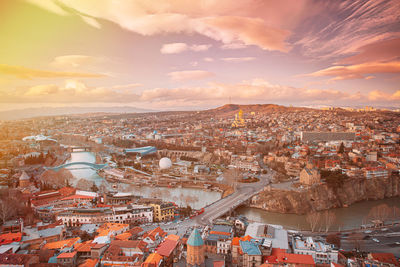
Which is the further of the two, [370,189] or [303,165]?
[303,165]

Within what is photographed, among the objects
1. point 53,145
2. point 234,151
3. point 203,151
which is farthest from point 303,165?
point 53,145

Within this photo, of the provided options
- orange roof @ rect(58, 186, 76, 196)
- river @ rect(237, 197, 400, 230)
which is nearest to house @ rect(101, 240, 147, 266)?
river @ rect(237, 197, 400, 230)

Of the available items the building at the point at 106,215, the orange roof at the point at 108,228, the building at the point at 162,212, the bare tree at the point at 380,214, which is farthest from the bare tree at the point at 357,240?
the orange roof at the point at 108,228

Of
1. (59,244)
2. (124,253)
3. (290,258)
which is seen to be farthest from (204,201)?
(59,244)

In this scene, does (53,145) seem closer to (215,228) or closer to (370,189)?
(215,228)

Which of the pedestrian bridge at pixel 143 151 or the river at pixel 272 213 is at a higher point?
the pedestrian bridge at pixel 143 151

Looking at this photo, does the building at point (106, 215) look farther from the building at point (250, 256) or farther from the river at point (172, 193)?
the building at point (250, 256)

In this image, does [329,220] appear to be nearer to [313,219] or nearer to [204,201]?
[313,219]
